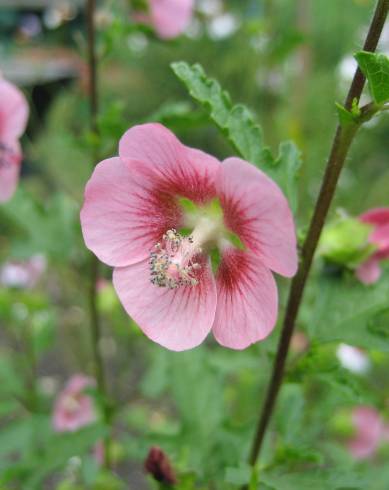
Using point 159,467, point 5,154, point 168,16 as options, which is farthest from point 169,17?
point 159,467

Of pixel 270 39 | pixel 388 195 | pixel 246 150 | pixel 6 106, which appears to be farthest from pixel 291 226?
pixel 388 195

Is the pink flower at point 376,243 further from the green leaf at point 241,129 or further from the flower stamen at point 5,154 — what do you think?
the flower stamen at point 5,154

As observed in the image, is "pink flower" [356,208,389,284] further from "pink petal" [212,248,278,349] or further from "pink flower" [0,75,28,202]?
"pink flower" [0,75,28,202]

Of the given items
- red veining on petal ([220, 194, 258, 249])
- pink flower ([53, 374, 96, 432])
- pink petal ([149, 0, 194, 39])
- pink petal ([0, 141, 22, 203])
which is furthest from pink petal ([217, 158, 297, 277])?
pink flower ([53, 374, 96, 432])

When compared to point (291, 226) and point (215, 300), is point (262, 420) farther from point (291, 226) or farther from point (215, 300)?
point (291, 226)

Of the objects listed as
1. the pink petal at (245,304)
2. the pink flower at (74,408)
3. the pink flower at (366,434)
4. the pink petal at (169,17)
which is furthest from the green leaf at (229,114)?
the pink flower at (366,434)
